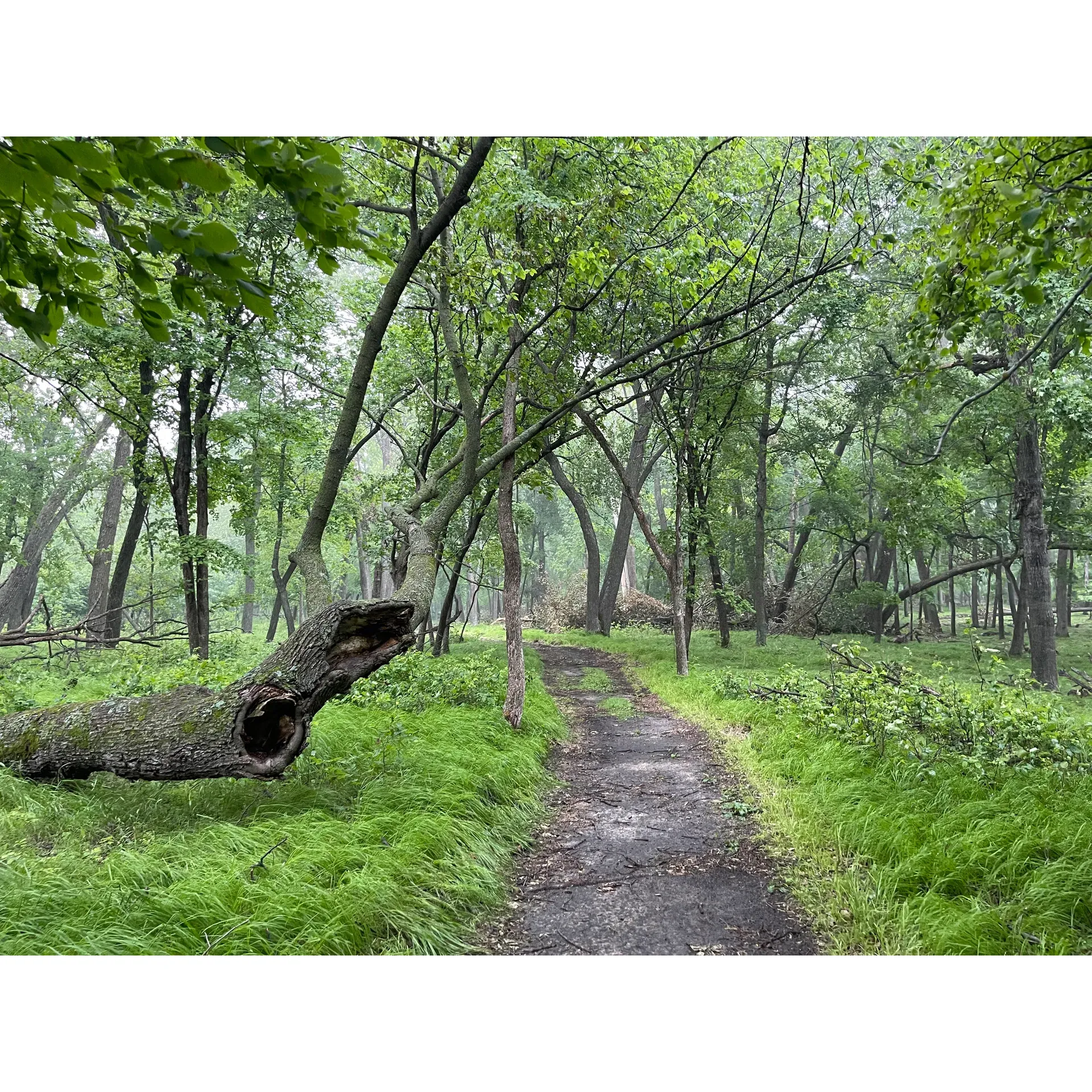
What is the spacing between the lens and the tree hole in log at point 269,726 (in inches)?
119

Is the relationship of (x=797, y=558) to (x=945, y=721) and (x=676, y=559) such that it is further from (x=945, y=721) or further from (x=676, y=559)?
(x=945, y=721)

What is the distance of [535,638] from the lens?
17891 mm

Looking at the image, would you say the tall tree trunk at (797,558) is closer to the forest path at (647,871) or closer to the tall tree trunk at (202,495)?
the forest path at (647,871)

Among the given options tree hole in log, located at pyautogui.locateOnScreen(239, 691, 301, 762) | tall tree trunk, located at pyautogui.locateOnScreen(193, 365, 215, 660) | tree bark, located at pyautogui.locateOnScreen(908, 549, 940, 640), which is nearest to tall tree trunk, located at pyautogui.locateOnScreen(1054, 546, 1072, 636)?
tree bark, located at pyautogui.locateOnScreen(908, 549, 940, 640)

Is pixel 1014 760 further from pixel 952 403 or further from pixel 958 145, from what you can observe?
pixel 952 403

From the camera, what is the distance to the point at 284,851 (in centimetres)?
268

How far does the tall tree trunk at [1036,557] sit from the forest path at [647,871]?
223 inches

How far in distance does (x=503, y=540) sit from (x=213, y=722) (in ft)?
10.6

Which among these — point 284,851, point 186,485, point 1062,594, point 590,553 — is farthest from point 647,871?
point 1062,594

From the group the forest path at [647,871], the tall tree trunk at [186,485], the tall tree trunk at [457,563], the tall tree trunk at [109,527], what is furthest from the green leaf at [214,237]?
the tall tree trunk at [109,527]

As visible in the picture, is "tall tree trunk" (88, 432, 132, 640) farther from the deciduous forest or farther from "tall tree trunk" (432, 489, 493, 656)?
"tall tree trunk" (432, 489, 493, 656)

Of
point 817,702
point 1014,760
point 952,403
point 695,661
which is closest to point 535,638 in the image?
point 695,661

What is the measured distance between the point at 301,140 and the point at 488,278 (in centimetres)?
366

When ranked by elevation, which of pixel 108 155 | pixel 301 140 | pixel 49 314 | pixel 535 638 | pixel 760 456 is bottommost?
pixel 535 638
